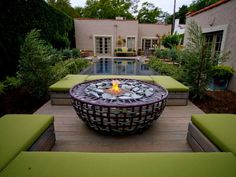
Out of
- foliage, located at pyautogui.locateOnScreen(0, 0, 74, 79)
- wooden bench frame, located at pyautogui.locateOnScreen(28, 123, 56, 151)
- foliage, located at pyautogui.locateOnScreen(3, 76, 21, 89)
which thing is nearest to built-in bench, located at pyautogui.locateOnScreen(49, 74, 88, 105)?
foliage, located at pyautogui.locateOnScreen(3, 76, 21, 89)

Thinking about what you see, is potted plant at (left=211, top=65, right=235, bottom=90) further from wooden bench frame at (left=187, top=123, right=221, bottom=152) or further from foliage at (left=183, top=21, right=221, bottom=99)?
wooden bench frame at (left=187, top=123, right=221, bottom=152)

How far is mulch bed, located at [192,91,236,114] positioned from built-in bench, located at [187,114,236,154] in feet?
5.50

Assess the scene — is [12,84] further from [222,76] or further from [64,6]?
[64,6]

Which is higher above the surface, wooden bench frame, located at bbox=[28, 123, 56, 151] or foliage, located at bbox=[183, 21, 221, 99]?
foliage, located at bbox=[183, 21, 221, 99]

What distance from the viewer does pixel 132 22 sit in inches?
655

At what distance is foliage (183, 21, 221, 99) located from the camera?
3957mm

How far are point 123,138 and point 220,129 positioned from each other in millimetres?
1332

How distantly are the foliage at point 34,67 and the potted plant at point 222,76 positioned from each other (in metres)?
4.92

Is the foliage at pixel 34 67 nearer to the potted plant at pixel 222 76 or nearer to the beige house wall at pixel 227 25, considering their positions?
the potted plant at pixel 222 76

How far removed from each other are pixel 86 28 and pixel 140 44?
6.15 metres

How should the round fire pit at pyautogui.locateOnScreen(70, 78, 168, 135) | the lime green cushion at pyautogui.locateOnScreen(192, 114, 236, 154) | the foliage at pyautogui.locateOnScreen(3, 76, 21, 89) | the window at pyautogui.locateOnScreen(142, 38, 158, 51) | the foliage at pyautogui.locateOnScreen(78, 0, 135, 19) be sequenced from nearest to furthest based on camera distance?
the lime green cushion at pyautogui.locateOnScreen(192, 114, 236, 154) < the round fire pit at pyautogui.locateOnScreen(70, 78, 168, 135) < the foliage at pyautogui.locateOnScreen(3, 76, 21, 89) < the window at pyautogui.locateOnScreen(142, 38, 158, 51) < the foliage at pyautogui.locateOnScreen(78, 0, 135, 19)

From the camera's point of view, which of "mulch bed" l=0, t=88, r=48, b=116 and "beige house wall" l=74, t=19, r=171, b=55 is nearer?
"mulch bed" l=0, t=88, r=48, b=116

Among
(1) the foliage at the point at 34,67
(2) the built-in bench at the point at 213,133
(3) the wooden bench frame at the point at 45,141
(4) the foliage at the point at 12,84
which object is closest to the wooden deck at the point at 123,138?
(3) the wooden bench frame at the point at 45,141

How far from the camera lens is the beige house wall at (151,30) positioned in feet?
57.9
